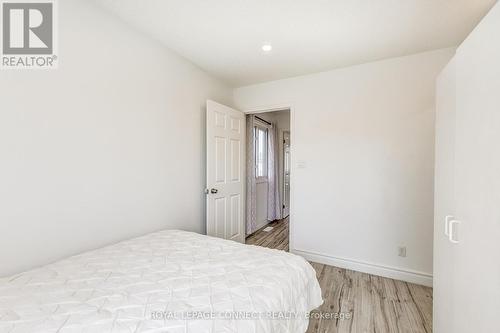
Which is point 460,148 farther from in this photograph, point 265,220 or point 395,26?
point 265,220

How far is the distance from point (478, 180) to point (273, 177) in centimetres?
382

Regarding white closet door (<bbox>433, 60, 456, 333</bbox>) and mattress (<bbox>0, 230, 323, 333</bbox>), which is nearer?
mattress (<bbox>0, 230, 323, 333</bbox>)

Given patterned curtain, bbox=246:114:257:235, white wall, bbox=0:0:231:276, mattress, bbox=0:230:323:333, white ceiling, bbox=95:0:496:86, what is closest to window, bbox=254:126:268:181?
patterned curtain, bbox=246:114:257:235

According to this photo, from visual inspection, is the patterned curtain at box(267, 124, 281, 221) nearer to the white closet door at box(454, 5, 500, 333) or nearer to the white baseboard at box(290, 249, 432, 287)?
the white baseboard at box(290, 249, 432, 287)

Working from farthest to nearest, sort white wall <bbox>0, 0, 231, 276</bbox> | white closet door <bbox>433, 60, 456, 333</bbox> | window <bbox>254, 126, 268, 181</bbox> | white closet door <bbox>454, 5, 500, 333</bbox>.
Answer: window <bbox>254, 126, 268, 181</bbox> < white wall <bbox>0, 0, 231, 276</bbox> < white closet door <bbox>433, 60, 456, 333</bbox> < white closet door <bbox>454, 5, 500, 333</bbox>

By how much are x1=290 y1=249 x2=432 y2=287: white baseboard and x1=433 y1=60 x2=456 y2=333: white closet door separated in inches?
40.0

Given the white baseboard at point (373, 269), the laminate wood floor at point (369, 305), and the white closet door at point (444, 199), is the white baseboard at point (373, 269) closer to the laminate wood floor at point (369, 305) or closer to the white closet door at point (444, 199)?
the laminate wood floor at point (369, 305)

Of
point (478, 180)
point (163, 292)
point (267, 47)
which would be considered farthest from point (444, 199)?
point (267, 47)

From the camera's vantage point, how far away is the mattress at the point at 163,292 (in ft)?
2.74

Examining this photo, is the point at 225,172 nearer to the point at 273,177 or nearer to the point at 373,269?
the point at 273,177

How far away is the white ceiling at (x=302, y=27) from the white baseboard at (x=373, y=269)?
228 cm

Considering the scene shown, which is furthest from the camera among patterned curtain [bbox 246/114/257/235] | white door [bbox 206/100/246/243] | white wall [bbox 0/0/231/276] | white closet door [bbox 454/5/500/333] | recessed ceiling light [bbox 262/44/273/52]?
patterned curtain [bbox 246/114/257/235]

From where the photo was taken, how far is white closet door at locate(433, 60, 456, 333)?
3.85 ft

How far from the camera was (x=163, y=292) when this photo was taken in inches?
40.9
